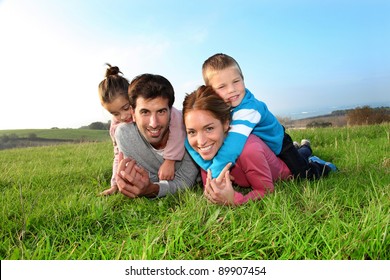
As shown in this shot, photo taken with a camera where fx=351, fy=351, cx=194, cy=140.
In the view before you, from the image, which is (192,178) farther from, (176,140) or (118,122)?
(118,122)

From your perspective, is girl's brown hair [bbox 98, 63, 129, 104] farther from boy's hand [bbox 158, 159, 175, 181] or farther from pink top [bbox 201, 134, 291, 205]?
pink top [bbox 201, 134, 291, 205]

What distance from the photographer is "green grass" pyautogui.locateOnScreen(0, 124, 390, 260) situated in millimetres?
2373

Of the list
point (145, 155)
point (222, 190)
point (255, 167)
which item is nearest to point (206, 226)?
point (222, 190)

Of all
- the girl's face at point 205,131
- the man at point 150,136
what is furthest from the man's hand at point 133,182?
the girl's face at point 205,131

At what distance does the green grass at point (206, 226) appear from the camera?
237 cm

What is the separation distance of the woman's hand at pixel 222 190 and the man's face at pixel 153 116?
1032mm

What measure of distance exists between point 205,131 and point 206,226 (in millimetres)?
1121

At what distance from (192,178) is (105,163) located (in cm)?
253

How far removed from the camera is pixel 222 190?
10.6ft

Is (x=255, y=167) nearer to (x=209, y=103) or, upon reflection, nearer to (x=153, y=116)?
(x=209, y=103)

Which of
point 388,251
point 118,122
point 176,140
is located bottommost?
point 388,251

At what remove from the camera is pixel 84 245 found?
107 inches
